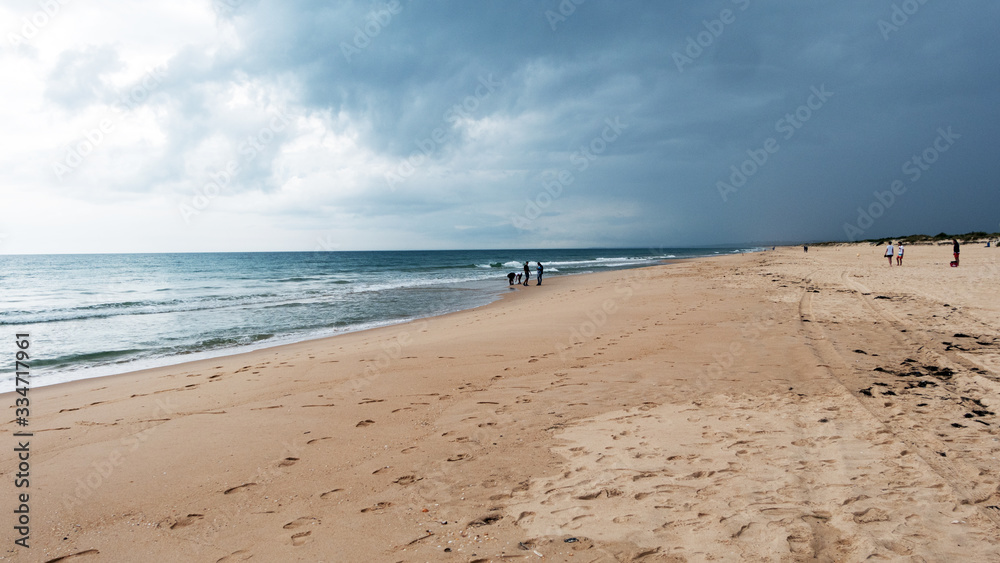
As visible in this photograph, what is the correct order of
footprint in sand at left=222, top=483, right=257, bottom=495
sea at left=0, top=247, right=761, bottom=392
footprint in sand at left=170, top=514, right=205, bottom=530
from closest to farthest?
footprint in sand at left=170, top=514, right=205, bottom=530
footprint in sand at left=222, top=483, right=257, bottom=495
sea at left=0, top=247, right=761, bottom=392

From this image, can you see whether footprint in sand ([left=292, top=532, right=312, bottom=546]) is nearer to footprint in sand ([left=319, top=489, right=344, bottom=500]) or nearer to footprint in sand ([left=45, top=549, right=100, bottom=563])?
footprint in sand ([left=319, top=489, right=344, bottom=500])

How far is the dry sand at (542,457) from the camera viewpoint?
317 cm

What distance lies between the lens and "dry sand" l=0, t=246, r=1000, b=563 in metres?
3.17

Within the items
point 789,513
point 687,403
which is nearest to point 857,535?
point 789,513

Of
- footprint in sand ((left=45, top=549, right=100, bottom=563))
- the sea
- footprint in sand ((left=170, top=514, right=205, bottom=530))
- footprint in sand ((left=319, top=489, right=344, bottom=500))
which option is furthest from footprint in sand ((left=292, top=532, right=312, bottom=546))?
the sea

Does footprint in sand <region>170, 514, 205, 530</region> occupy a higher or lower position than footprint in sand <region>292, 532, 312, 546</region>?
lower

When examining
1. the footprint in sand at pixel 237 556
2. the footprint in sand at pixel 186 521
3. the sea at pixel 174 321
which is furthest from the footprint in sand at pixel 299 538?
the sea at pixel 174 321

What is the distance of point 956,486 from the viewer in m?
3.54

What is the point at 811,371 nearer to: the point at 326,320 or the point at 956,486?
the point at 956,486

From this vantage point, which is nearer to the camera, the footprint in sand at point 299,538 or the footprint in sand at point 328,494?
the footprint in sand at point 299,538

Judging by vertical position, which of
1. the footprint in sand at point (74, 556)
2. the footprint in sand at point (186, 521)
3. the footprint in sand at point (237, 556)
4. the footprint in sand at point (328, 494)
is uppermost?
the footprint in sand at point (328, 494)

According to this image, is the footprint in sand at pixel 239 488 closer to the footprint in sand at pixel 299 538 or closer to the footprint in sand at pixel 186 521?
the footprint in sand at pixel 186 521

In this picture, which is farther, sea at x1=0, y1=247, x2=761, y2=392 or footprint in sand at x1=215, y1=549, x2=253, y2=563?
sea at x1=0, y1=247, x2=761, y2=392

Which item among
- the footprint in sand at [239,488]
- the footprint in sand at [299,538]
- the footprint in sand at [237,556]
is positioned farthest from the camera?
the footprint in sand at [239,488]
